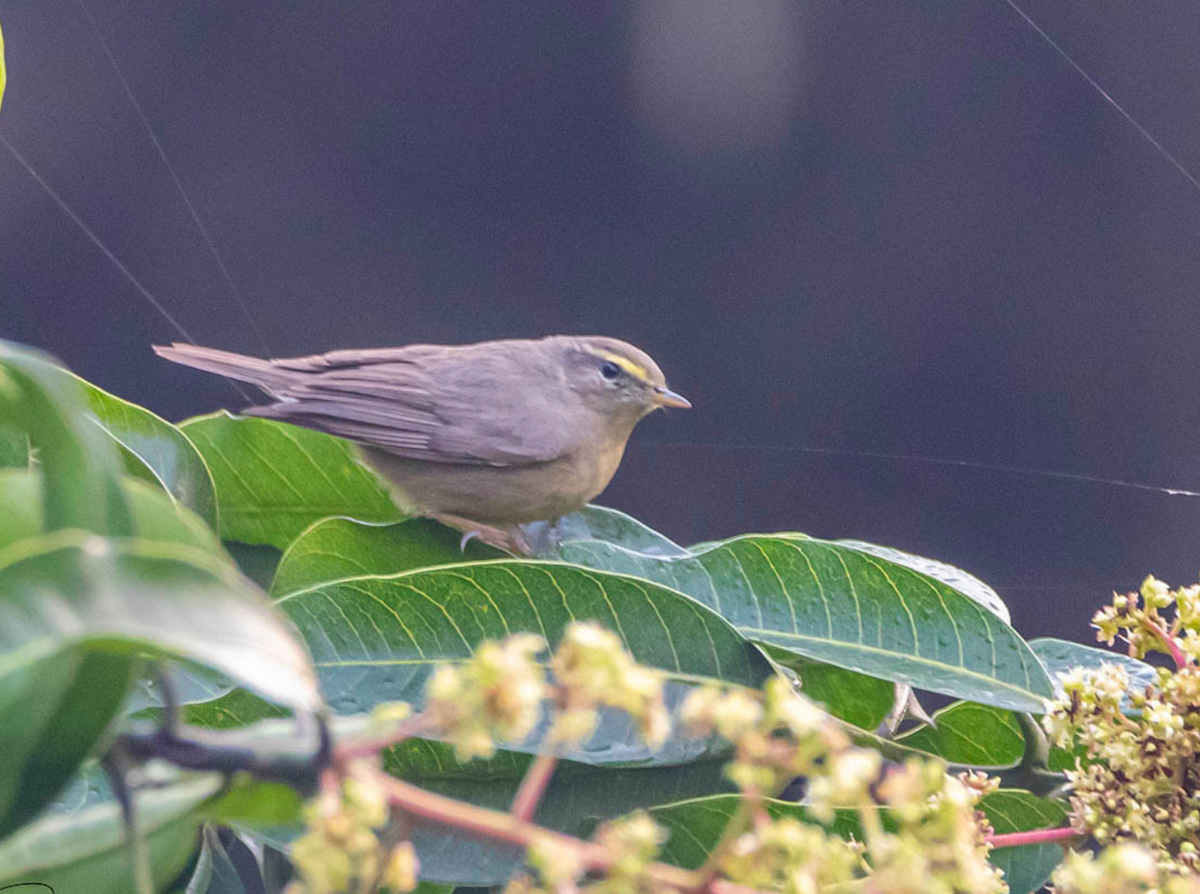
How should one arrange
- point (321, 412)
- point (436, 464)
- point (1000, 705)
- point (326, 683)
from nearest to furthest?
point (326, 683) → point (1000, 705) → point (321, 412) → point (436, 464)

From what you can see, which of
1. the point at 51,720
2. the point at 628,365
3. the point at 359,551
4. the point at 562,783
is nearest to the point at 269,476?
the point at 359,551

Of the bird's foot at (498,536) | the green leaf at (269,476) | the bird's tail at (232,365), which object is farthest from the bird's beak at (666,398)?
the green leaf at (269,476)

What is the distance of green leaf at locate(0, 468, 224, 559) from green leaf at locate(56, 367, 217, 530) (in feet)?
1.52

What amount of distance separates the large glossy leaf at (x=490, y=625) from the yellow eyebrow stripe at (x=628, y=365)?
108cm

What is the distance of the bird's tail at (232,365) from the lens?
1.46m

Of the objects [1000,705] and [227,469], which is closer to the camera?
[1000,705]

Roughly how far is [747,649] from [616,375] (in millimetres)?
1100

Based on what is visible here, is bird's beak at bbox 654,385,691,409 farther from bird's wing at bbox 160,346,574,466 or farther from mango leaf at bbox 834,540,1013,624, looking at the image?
mango leaf at bbox 834,540,1013,624

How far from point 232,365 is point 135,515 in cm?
120

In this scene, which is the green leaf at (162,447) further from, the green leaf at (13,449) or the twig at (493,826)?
the twig at (493,826)

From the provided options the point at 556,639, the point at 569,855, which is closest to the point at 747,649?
the point at 556,639

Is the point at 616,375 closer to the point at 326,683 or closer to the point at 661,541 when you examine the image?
the point at 661,541

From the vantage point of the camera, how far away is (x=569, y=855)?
290 mm

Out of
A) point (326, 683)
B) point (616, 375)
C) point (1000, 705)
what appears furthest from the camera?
point (616, 375)
